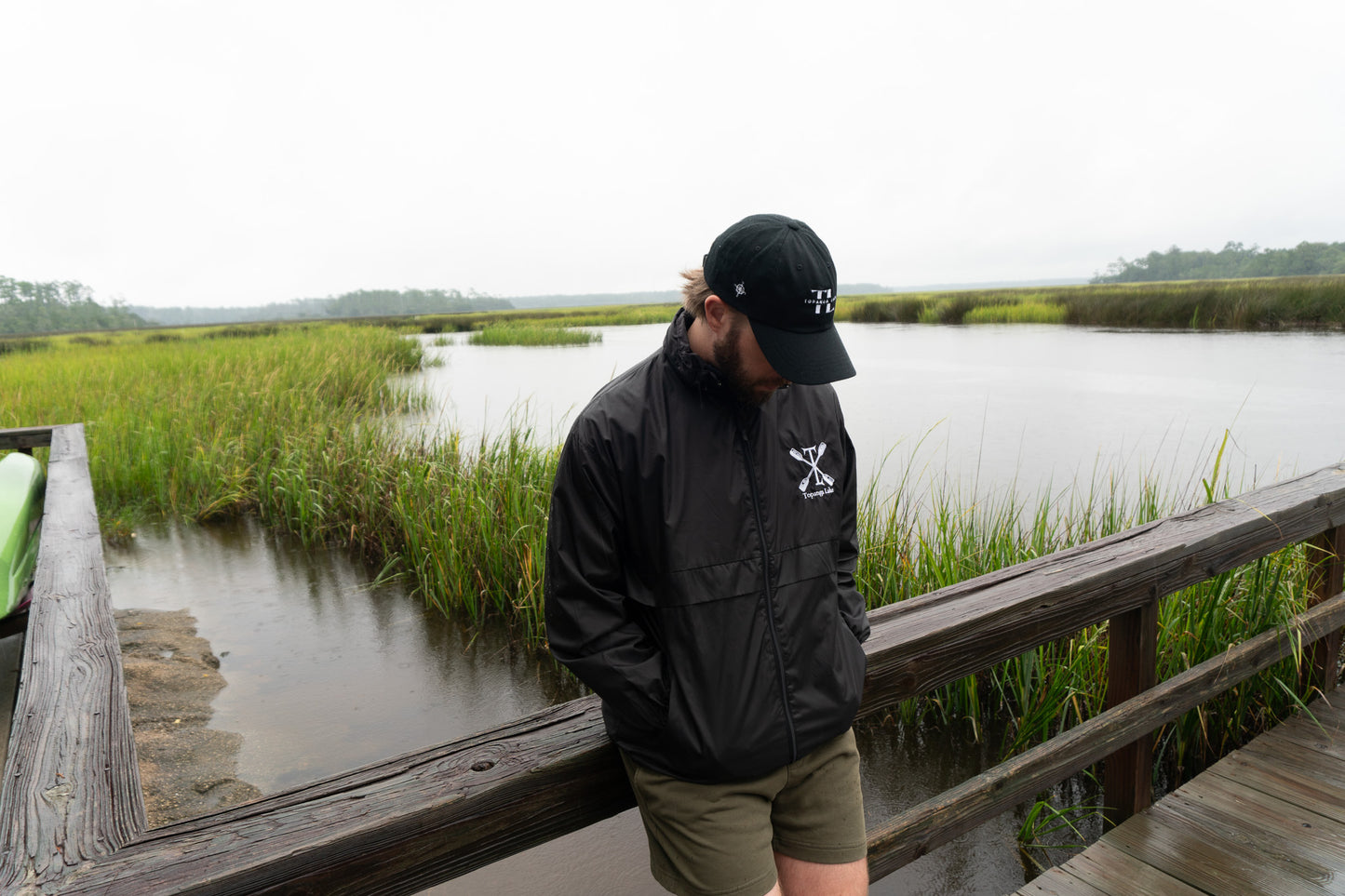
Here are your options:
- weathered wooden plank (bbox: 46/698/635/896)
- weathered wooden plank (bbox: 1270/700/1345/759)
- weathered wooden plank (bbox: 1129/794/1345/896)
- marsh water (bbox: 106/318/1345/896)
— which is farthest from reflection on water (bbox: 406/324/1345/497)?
weathered wooden plank (bbox: 46/698/635/896)

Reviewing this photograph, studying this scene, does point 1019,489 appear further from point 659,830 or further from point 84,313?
point 84,313

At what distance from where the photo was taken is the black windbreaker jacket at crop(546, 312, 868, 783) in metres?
1.08

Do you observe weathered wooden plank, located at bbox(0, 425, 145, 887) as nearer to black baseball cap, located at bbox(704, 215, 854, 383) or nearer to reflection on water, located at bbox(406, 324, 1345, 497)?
black baseball cap, located at bbox(704, 215, 854, 383)

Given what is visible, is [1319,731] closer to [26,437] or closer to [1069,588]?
[1069,588]

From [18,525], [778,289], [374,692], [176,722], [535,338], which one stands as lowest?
[374,692]

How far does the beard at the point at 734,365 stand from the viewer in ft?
3.80

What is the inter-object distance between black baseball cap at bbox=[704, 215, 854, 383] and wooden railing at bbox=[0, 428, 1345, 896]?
57 cm

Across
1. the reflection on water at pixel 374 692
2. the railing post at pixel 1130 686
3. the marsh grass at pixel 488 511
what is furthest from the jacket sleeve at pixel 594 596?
the marsh grass at pixel 488 511

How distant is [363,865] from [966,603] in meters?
1.22

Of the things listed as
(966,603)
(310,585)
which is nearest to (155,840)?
(966,603)

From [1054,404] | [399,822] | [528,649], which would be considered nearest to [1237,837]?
[399,822]

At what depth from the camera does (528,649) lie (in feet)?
14.2

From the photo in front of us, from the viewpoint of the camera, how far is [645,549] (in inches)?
44.5

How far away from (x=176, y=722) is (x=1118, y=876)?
369 cm
